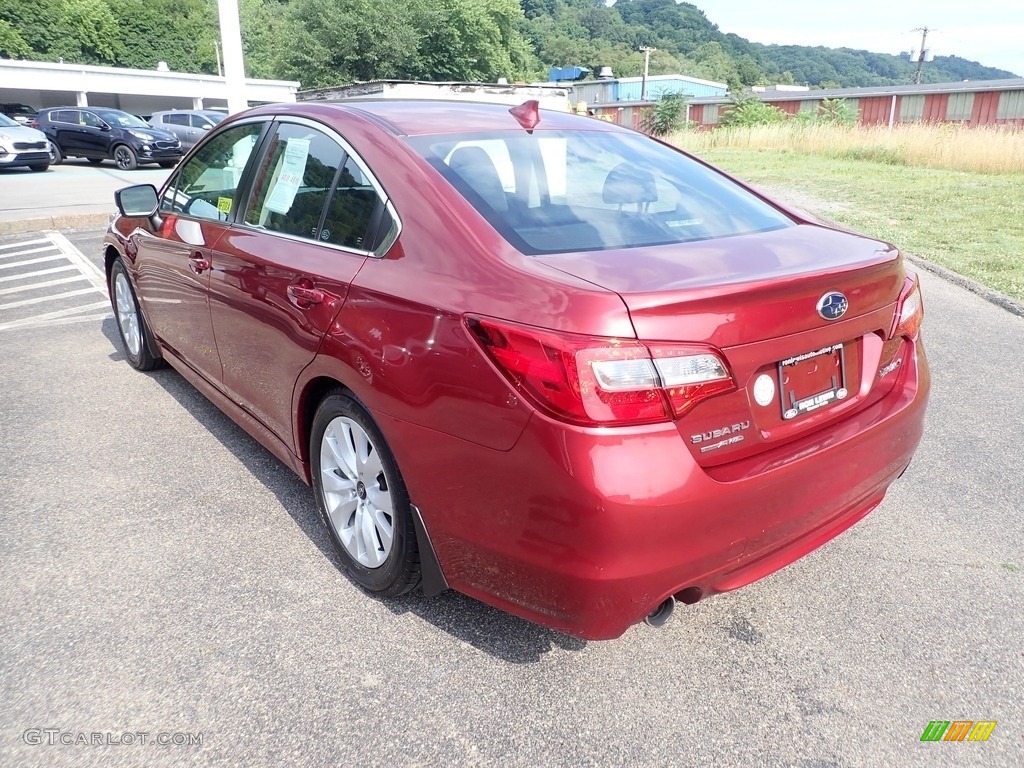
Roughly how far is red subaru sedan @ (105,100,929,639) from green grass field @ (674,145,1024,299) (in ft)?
18.8

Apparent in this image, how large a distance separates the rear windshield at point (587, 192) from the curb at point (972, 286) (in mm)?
4769

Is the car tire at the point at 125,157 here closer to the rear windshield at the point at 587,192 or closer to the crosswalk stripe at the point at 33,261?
the crosswalk stripe at the point at 33,261

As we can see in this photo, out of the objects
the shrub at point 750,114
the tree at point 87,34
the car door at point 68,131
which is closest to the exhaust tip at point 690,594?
the car door at point 68,131

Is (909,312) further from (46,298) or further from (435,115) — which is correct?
(46,298)

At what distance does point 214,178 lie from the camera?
3914 millimetres

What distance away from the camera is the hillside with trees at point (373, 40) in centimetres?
5547

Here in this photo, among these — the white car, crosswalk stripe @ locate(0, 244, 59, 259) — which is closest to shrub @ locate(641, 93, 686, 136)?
the white car

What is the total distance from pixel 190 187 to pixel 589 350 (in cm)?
307

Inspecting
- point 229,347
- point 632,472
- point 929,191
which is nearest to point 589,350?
point 632,472

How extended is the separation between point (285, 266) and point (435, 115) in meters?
0.82

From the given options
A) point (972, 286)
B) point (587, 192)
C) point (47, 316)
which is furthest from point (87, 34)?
point (587, 192)

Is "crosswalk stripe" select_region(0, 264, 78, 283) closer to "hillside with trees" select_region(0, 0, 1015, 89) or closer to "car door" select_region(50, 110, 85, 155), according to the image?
"car door" select_region(50, 110, 85, 155)

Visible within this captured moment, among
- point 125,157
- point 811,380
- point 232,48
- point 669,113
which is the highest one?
point 232,48

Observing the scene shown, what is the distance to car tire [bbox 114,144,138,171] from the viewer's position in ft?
70.2
